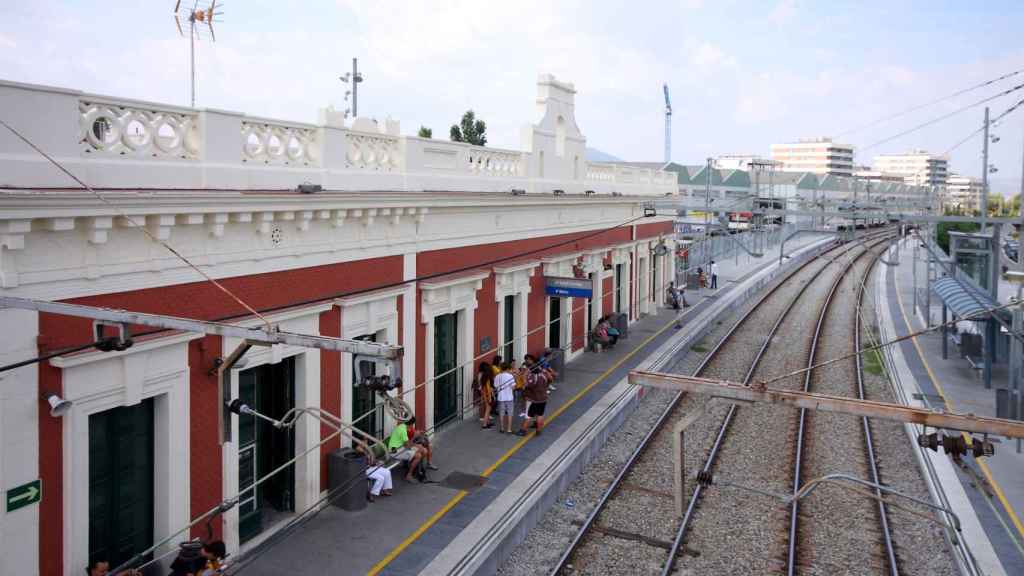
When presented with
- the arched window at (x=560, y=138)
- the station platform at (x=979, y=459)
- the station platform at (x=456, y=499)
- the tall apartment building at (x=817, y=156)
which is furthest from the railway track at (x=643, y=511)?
the tall apartment building at (x=817, y=156)

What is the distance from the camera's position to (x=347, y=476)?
470 inches

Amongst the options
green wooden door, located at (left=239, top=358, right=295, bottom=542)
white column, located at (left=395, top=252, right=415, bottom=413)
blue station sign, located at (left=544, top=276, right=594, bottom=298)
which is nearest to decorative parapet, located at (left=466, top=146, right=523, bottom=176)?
blue station sign, located at (left=544, top=276, right=594, bottom=298)

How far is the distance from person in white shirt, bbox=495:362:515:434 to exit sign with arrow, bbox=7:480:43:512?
348 inches

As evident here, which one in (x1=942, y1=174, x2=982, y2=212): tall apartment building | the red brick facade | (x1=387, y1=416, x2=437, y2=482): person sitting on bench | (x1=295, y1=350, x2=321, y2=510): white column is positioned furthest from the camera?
(x1=942, y1=174, x2=982, y2=212): tall apartment building

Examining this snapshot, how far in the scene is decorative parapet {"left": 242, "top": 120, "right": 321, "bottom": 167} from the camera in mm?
10359

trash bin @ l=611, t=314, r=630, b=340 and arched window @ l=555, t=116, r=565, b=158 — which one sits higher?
arched window @ l=555, t=116, r=565, b=158

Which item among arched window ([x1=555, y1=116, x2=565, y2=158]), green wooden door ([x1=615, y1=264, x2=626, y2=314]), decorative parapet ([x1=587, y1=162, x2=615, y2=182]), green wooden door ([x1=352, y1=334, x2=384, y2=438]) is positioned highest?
arched window ([x1=555, y1=116, x2=565, y2=158])

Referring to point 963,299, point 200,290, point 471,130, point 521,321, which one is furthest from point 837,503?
point 471,130

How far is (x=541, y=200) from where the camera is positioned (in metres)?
19.0

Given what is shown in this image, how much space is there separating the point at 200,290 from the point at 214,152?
1632mm

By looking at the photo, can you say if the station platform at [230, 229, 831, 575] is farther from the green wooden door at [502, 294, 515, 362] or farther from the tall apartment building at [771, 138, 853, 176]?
the tall apartment building at [771, 138, 853, 176]

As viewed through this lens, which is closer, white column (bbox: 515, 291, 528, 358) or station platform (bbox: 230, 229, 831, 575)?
station platform (bbox: 230, 229, 831, 575)

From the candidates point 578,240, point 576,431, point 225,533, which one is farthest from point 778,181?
point 225,533

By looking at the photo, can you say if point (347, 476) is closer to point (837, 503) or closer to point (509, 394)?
point (509, 394)
